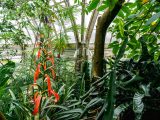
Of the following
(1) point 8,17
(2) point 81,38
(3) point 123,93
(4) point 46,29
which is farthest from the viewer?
(2) point 81,38

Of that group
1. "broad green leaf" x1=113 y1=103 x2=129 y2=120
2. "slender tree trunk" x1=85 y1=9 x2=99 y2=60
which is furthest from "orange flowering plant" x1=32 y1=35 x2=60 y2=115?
"slender tree trunk" x1=85 y1=9 x2=99 y2=60

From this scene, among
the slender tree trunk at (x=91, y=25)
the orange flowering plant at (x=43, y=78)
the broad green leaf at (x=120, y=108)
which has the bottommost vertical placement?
the broad green leaf at (x=120, y=108)

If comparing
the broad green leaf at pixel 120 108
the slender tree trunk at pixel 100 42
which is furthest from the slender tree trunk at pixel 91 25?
the broad green leaf at pixel 120 108

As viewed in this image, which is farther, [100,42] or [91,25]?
[91,25]

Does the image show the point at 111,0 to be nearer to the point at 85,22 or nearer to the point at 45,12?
the point at 45,12

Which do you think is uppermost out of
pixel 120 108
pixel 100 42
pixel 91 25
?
pixel 91 25

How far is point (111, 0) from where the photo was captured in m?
0.90

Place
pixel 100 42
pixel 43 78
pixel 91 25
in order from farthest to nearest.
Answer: pixel 91 25 → pixel 100 42 → pixel 43 78

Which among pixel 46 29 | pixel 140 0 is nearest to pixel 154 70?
pixel 140 0

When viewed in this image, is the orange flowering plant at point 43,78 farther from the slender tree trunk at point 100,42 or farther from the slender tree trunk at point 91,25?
the slender tree trunk at point 91,25

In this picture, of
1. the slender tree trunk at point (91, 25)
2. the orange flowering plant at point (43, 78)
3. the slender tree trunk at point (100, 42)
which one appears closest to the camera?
the orange flowering plant at point (43, 78)

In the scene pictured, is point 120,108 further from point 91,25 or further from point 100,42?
point 91,25

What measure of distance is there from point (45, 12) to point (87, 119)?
9.06 feet

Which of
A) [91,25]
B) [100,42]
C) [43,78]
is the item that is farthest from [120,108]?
[91,25]
